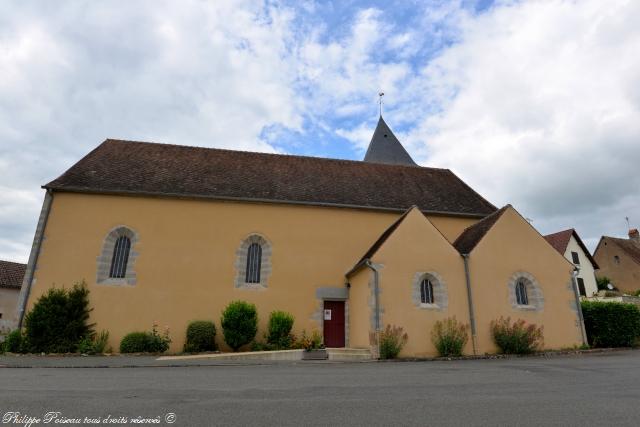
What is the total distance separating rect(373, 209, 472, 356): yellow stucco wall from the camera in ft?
40.2

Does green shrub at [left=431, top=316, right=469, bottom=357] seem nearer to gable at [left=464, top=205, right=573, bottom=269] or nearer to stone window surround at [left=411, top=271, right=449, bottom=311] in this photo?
stone window surround at [left=411, top=271, right=449, bottom=311]

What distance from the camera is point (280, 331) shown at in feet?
44.4

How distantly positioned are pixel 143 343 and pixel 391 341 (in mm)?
8474

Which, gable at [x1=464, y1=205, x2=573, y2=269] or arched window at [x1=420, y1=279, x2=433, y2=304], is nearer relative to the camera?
arched window at [x1=420, y1=279, x2=433, y2=304]

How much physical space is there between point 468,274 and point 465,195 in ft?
21.8

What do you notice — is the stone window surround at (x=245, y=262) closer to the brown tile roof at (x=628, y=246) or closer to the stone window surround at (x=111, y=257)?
the stone window surround at (x=111, y=257)

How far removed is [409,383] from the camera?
23.1ft

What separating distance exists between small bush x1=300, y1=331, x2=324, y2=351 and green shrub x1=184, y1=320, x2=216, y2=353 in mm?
3202

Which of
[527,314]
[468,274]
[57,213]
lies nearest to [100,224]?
[57,213]

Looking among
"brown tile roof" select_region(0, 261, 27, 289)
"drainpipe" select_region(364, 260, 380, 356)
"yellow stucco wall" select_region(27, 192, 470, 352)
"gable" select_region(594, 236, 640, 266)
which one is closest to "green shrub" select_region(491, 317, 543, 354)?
"drainpipe" select_region(364, 260, 380, 356)

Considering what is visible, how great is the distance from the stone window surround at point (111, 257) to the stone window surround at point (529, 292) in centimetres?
1376

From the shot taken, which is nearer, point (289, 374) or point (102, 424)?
point (102, 424)

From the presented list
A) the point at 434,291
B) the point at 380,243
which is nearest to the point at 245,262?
the point at 380,243

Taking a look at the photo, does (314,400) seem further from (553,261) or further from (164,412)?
(553,261)
